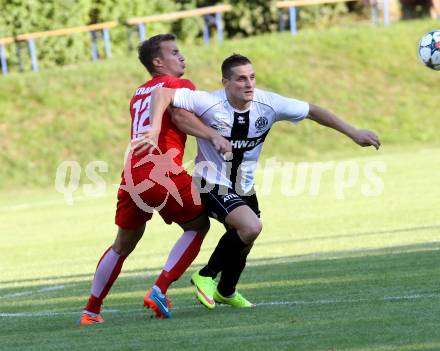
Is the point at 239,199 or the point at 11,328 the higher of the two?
the point at 239,199

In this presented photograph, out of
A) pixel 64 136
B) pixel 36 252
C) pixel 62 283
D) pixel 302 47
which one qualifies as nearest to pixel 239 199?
pixel 62 283

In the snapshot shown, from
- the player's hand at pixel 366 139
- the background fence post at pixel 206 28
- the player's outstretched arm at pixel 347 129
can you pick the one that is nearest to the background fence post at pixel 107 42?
the background fence post at pixel 206 28

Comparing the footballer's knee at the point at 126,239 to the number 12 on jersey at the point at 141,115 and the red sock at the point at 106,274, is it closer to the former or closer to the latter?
the red sock at the point at 106,274

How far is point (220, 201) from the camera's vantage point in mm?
8617

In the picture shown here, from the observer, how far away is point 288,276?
10.8m

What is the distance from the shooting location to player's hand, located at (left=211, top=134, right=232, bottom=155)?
811 centimetres

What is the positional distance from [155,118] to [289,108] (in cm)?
120

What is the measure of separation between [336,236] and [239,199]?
642 cm

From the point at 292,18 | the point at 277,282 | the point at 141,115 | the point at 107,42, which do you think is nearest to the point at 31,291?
the point at 277,282

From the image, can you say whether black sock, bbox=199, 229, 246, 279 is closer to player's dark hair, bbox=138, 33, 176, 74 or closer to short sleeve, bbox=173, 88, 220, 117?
short sleeve, bbox=173, 88, 220, 117

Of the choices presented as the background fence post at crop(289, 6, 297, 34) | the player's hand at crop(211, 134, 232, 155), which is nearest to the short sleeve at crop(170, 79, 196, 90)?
the player's hand at crop(211, 134, 232, 155)

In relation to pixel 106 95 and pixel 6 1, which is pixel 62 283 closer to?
pixel 106 95

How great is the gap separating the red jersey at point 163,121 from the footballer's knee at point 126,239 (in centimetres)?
50

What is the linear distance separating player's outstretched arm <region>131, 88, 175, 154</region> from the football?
4.77 meters
